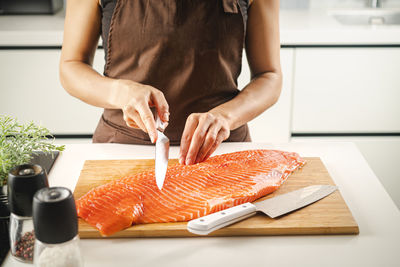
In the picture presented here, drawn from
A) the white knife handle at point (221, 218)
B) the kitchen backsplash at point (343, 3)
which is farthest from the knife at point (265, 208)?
the kitchen backsplash at point (343, 3)

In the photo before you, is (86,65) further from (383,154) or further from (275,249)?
(383,154)

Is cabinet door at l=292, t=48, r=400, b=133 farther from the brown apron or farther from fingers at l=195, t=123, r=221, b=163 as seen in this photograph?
fingers at l=195, t=123, r=221, b=163

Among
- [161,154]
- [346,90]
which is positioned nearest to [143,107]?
[161,154]

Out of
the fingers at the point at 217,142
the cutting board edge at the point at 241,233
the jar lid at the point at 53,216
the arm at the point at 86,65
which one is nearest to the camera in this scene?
the jar lid at the point at 53,216

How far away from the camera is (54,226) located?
32.2 inches

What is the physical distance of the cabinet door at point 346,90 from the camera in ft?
8.06

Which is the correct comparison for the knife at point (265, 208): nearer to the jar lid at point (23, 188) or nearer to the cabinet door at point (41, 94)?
the jar lid at point (23, 188)

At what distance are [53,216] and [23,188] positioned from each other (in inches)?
4.4

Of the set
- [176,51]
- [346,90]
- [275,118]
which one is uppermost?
[176,51]

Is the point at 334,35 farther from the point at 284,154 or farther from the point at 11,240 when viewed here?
the point at 11,240

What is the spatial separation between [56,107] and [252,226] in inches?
67.7

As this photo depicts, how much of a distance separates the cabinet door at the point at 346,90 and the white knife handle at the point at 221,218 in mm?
1493

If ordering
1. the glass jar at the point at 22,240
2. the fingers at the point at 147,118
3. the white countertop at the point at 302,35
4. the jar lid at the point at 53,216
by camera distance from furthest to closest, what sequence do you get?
1. the white countertop at the point at 302,35
2. the fingers at the point at 147,118
3. the glass jar at the point at 22,240
4. the jar lid at the point at 53,216

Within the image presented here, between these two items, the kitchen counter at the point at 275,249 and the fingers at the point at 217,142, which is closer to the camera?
the kitchen counter at the point at 275,249
